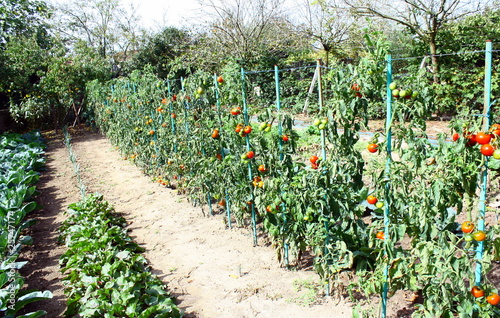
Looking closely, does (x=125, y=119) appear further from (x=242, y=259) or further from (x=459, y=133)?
(x=459, y=133)

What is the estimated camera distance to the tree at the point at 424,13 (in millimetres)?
7539

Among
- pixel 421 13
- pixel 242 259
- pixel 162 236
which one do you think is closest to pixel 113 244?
pixel 162 236

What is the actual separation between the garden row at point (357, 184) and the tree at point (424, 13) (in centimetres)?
554

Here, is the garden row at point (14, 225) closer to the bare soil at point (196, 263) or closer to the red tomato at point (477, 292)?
the bare soil at point (196, 263)

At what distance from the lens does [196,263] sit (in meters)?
3.35

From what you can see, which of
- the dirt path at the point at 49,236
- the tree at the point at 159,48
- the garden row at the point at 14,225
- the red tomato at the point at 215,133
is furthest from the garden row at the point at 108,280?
the tree at the point at 159,48

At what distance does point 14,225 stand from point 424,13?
8.08m

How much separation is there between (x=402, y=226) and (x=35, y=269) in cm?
322

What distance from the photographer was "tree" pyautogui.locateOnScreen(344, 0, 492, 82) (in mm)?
7539

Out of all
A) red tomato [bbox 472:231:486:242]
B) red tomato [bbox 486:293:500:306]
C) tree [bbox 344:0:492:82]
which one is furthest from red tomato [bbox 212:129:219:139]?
tree [bbox 344:0:492:82]

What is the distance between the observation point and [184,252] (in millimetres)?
3572

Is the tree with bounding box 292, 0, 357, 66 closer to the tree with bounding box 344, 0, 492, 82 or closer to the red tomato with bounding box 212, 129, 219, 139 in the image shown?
the tree with bounding box 344, 0, 492, 82

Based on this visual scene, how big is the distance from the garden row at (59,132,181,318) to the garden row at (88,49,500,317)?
1.00 meters

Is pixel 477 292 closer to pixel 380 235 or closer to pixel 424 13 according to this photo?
pixel 380 235
